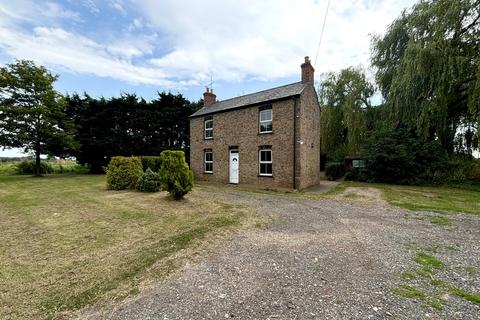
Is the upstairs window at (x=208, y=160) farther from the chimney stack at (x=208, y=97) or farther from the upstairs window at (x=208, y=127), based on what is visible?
the chimney stack at (x=208, y=97)

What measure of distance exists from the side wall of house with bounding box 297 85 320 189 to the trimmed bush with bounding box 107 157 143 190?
29.4 ft

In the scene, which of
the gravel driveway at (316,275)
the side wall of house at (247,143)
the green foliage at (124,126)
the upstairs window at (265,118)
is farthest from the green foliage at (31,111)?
the gravel driveway at (316,275)

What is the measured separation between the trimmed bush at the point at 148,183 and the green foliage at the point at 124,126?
587 inches

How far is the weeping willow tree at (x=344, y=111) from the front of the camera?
18781 millimetres

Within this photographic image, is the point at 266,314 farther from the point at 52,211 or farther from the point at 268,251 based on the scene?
the point at 52,211

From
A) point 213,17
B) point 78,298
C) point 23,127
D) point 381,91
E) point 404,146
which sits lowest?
point 78,298

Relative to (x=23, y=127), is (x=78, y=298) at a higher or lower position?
lower

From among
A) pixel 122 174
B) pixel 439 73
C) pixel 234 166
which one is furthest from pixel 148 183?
pixel 439 73

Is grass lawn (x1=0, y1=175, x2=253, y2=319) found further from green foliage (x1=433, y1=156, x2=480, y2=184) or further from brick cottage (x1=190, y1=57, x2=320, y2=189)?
green foliage (x1=433, y1=156, x2=480, y2=184)

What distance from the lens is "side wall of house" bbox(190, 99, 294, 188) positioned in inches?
500

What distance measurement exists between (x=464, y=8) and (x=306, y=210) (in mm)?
14692

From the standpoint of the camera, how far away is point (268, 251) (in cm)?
414

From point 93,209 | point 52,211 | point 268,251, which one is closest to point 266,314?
point 268,251

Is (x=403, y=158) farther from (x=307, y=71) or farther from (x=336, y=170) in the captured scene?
(x=307, y=71)
